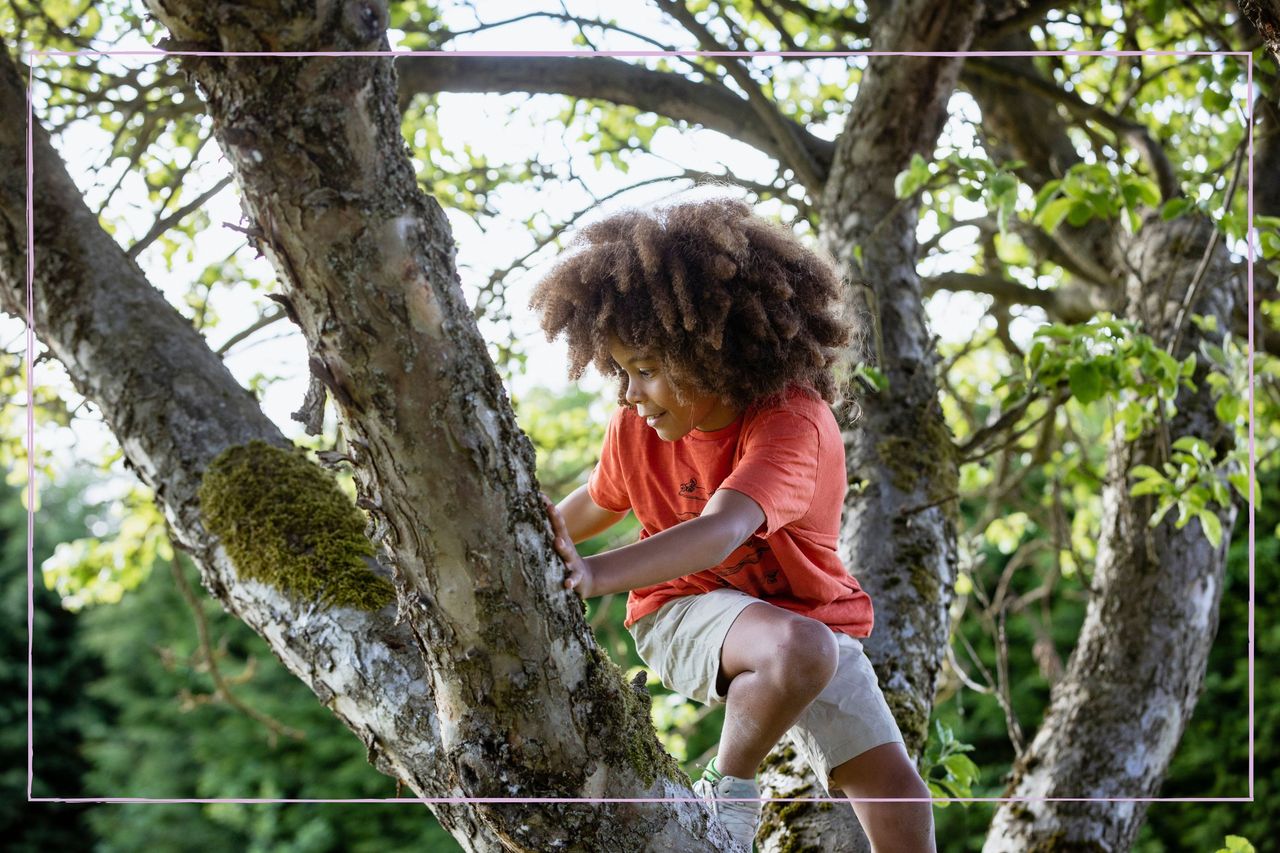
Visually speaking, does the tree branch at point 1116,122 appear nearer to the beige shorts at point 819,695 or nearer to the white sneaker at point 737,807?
the beige shorts at point 819,695

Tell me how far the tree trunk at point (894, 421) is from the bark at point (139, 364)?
3.16ft

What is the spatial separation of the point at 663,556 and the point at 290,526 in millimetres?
831

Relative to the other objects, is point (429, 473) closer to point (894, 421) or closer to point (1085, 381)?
point (1085, 381)

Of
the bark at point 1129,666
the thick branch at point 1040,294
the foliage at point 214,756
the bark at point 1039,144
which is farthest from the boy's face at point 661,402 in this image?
the foliage at point 214,756

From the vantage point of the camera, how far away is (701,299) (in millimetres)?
1928

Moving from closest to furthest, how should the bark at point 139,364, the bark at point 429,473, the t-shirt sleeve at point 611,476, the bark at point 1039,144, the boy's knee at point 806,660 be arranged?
1. the bark at point 429,473
2. the boy's knee at point 806,660
3. the bark at point 139,364
4. the t-shirt sleeve at point 611,476
5. the bark at point 1039,144

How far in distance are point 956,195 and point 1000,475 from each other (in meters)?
1.38

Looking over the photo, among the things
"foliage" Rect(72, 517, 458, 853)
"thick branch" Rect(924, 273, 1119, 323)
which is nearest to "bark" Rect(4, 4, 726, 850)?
"thick branch" Rect(924, 273, 1119, 323)

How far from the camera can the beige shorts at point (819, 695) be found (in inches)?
76.3

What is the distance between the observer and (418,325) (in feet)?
4.58

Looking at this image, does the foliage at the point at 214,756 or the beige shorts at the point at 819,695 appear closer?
the beige shorts at the point at 819,695

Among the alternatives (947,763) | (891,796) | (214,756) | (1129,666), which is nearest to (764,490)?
(891,796)

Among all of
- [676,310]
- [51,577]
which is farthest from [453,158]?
[676,310]

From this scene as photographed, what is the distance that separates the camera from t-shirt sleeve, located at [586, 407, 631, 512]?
221cm
